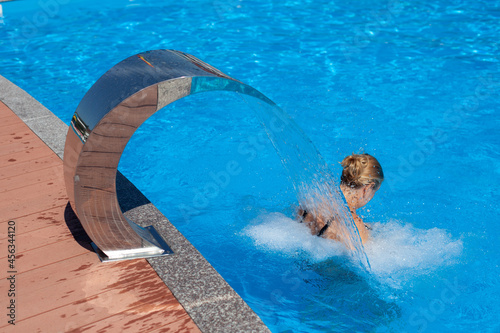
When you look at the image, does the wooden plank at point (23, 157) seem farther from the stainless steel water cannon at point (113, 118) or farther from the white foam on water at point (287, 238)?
the white foam on water at point (287, 238)

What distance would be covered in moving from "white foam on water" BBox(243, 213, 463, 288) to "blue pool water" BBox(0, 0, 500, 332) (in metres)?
0.02

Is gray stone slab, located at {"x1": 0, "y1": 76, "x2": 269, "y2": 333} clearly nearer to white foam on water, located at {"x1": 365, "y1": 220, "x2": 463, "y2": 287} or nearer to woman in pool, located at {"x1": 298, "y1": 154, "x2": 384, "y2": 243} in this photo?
woman in pool, located at {"x1": 298, "y1": 154, "x2": 384, "y2": 243}

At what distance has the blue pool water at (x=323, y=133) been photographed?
4426 millimetres

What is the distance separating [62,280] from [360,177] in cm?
233

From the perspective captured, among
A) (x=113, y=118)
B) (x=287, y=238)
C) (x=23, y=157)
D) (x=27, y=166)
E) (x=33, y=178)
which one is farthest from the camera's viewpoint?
(x=287, y=238)

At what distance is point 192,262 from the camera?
330 cm

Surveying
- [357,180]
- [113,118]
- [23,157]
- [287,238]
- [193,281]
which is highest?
[113,118]

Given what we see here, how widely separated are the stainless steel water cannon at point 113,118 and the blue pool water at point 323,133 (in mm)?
1707

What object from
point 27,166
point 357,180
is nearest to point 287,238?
point 357,180

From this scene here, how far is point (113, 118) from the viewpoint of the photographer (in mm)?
2920

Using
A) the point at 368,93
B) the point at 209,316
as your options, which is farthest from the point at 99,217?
the point at 368,93

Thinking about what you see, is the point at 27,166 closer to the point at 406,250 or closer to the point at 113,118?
the point at 113,118

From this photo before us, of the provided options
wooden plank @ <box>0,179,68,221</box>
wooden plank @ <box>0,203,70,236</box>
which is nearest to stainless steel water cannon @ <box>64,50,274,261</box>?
wooden plank @ <box>0,203,70,236</box>

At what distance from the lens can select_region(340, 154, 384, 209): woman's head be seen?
3938 mm
